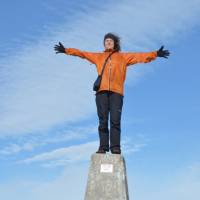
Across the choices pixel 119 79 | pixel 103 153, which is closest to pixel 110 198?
pixel 103 153

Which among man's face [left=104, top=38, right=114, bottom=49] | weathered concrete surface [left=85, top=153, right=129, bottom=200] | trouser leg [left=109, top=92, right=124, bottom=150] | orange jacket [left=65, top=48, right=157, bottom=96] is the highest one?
man's face [left=104, top=38, right=114, bottom=49]

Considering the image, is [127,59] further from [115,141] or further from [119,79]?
[115,141]

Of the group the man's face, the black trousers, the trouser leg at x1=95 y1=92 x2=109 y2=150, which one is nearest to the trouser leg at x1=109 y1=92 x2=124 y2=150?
the black trousers

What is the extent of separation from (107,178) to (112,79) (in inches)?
80.7

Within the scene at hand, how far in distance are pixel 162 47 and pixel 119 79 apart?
1.25 metres

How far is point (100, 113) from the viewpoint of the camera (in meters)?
9.16

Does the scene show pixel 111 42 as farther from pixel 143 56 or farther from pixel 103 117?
pixel 103 117

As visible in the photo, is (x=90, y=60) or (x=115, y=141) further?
(x=90, y=60)

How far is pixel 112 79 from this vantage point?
9.18 m

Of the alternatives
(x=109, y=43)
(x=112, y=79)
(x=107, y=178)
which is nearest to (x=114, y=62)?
(x=112, y=79)

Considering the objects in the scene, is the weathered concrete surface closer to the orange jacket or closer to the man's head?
the orange jacket

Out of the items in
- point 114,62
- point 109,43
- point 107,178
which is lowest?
point 107,178

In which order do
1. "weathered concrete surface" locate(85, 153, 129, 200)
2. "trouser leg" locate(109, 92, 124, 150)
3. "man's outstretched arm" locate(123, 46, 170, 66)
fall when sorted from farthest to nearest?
"man's outstretched arm" locate(123, 46, 170, 66) < "trouser leg" locate(109, 92, 124, 150) < "weathered concrete surface" locate(85, 153, 129, 200)

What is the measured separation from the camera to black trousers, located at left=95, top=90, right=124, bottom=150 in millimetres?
9016
